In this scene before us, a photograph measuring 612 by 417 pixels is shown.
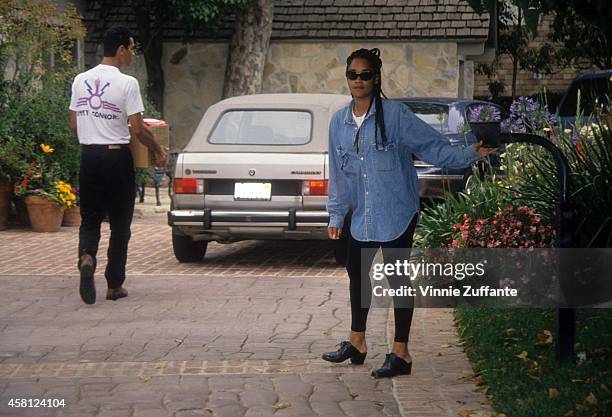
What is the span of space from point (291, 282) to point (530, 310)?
9.86ft

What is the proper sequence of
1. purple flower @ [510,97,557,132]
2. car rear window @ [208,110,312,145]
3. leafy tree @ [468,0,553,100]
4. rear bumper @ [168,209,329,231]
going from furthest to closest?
leafy tree @ [468,0,553,100], car rear window @ [208,110,312,145], rear bumper @ [168,209,329,231], purple flower @ [510,97,557,132]

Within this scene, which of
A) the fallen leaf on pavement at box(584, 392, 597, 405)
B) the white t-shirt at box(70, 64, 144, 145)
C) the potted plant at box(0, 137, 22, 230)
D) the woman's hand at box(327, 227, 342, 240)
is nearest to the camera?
the fallen leaf on pavement at box(584, 392, 597, 405)

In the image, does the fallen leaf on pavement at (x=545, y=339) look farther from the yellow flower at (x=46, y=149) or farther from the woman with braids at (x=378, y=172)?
the yellow flower at (x=46, y=149)

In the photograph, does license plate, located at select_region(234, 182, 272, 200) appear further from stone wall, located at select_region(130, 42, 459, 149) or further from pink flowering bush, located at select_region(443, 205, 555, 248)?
stone wall, located at select_region(130, 42, 459, 149)

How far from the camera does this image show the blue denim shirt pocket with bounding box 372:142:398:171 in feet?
22.4

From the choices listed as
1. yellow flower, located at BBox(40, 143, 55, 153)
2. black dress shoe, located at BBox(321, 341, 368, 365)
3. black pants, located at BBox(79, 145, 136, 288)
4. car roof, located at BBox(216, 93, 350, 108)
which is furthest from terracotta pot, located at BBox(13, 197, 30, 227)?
black dress shoe, located at BBox(321, 341, 368, 365)

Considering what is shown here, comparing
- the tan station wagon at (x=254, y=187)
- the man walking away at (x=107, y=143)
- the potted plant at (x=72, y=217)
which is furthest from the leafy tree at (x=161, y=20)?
the man walking away at (x=107, y=143)

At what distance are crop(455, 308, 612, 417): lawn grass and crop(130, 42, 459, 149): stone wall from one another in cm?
1472

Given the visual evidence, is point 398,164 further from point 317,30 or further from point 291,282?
point 317,30

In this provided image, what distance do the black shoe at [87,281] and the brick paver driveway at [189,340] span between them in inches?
2.9

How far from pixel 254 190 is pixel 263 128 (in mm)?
912

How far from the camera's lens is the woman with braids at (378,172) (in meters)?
6.79

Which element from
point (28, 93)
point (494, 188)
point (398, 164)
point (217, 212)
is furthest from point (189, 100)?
point (398, 164)

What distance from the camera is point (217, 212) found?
11484mm
